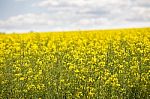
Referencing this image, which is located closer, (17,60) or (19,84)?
(19,84)

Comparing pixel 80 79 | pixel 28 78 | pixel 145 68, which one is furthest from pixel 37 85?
pixel 145 68

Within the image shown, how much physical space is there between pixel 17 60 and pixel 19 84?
2729 millimetres

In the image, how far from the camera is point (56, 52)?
1414cm

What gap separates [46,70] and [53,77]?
22.8 inches

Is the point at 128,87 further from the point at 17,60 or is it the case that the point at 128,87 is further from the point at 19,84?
the point at 17,60

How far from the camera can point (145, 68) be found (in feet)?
36.4

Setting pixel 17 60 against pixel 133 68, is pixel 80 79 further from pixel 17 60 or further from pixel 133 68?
pixel 17 60

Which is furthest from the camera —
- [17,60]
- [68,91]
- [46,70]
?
[17,60]

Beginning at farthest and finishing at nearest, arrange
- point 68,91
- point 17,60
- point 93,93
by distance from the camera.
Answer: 1. point 17,60
2. point 68,91
3. point 93,93

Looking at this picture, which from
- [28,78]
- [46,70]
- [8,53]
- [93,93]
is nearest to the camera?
[93,93]

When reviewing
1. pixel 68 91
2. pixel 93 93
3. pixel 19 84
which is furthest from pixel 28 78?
pixel 93 93

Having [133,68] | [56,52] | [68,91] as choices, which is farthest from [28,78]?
[56,52]

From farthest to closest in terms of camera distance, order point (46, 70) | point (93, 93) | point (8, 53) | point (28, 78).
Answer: point (8, 53) < point (46, 70) < point (28, 78) < point (93, 93)

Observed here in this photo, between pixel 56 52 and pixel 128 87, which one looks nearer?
pixel 128 87
